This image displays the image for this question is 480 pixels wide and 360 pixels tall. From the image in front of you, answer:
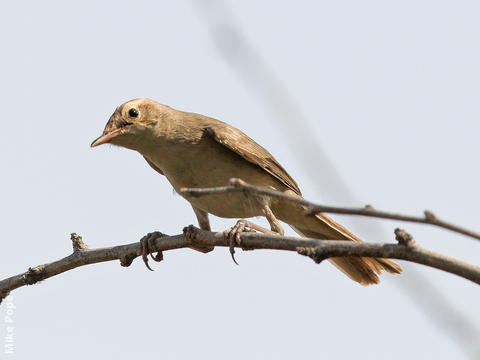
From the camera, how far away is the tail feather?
6.77m

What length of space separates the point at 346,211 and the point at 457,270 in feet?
2.74

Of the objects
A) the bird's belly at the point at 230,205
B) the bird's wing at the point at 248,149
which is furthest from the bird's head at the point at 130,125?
the bird's belly at the point at 230,205

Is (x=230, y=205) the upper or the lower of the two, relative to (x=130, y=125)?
lower

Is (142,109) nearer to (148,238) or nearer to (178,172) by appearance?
(178,172)

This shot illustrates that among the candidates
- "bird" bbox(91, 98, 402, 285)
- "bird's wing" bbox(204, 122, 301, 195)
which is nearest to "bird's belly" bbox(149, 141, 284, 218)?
"bird" bbox(91, 98, 402, 285)

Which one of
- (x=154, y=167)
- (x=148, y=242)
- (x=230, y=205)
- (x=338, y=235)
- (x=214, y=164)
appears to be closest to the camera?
(x=148, y=242)

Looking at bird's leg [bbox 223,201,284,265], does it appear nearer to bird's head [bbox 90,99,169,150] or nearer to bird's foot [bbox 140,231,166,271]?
bird's foot [bbox 140,231,166,271]

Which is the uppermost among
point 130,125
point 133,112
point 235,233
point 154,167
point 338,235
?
point 133,112

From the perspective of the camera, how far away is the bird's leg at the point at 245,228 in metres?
5.46

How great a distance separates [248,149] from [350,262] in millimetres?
1430

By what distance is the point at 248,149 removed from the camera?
7.32 metres

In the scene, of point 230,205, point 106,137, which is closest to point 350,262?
point 230,205

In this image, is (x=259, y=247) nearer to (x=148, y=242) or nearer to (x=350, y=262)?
(x=148, y=242)

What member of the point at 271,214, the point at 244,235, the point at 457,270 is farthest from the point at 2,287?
the point at 457,270
